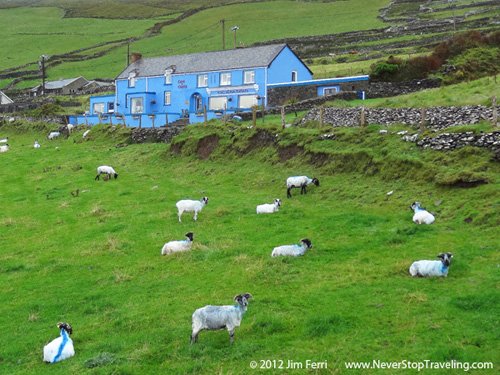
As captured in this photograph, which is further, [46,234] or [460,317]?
[46,234]

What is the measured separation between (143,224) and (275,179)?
8286 millimetres

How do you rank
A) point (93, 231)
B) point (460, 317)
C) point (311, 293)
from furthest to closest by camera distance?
point (93, 231) → point (311, 293) → point (460, 317)

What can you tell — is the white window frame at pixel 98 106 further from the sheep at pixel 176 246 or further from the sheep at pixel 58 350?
the sheep at pixel 58 350

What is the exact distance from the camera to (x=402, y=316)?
12.2m

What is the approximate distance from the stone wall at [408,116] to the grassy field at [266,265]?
5.86ft

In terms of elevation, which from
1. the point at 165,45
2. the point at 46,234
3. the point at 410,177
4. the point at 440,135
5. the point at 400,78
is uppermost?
the point at 165,45

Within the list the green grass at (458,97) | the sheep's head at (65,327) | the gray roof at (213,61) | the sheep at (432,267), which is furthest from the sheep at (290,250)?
the gray roof at (213,61)

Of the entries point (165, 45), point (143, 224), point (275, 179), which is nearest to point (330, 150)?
point (275, 179)

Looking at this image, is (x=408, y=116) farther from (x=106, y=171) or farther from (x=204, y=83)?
(x=204, y=83)

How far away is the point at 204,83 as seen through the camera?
64062mm

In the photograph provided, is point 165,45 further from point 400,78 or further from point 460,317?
point 460,317

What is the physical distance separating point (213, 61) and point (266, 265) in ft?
170

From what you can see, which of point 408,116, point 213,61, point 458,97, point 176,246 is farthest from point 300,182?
point 213,61

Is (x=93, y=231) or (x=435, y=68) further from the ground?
(x=435, y=68)
